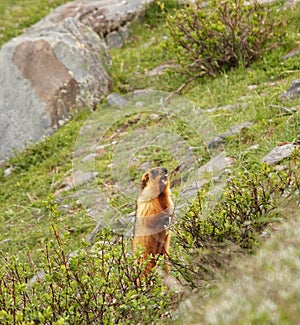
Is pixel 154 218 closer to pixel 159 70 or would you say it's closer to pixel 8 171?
pixel 8 171

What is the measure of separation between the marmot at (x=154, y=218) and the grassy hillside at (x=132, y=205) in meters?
0.10

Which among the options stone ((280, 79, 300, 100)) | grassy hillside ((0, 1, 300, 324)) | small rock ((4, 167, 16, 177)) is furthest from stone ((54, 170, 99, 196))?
stone ((280, 79, 300, 100))

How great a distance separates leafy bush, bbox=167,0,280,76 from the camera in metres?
9.41

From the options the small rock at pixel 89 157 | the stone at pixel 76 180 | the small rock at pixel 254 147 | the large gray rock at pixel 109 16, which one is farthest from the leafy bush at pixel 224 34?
the large gray rock at pixel 109 16

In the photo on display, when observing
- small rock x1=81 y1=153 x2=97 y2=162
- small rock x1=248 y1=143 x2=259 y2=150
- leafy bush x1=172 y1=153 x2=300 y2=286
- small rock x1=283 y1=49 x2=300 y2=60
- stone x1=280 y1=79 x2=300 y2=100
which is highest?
leafy bush x1=172 y1=153 x2=300 y2=286

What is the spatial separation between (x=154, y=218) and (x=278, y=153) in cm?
191

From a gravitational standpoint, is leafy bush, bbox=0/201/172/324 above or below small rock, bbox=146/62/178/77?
above

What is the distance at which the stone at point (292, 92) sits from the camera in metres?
7.57

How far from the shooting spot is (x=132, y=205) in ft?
21.9

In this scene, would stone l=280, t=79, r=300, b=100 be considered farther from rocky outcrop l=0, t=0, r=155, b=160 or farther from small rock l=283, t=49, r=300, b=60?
rocky outcrop l=0, t=0, r=155, b=160

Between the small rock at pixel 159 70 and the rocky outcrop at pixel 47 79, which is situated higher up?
the rocky outcrop at pixel 47 79

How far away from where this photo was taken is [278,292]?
2.67 m

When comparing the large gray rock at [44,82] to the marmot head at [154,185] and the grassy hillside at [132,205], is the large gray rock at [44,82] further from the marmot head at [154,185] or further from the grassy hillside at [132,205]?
the marmot head at [154,185]

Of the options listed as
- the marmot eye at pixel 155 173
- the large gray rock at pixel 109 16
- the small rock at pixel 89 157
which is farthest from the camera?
the large gray rock at pixel 109 16
